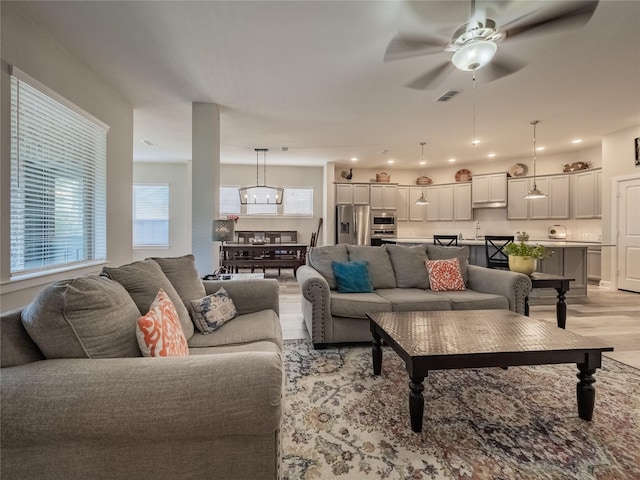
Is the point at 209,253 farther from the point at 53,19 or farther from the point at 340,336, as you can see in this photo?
the point at 53,19

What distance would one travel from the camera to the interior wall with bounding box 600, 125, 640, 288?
18.5ft

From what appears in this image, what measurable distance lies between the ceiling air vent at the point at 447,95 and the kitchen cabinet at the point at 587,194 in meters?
4.27

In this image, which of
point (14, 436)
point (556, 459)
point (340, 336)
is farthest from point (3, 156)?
point (556, 459)

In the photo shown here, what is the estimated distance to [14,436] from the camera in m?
0.99

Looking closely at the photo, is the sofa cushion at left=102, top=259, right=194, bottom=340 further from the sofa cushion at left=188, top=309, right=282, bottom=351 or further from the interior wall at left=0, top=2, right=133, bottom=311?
the interior wall at left=0, top=2, right=133, bottom=311

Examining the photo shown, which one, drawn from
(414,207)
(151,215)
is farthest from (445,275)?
(151,215)

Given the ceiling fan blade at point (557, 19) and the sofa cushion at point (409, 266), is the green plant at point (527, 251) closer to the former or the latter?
the sofa cushion at point (409, 266)

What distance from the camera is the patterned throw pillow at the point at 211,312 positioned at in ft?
7.01

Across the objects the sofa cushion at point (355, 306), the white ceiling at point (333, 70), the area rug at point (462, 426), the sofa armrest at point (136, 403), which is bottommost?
the area rug at point (462, 426)

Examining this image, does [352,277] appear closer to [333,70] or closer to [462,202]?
[333,70]

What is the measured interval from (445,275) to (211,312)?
245 cm

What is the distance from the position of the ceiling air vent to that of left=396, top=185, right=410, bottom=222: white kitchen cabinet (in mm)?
4677

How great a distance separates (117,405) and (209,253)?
3570 mm

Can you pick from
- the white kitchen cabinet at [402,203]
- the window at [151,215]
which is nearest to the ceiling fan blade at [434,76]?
the white kitchen cabinet at [402,203]
